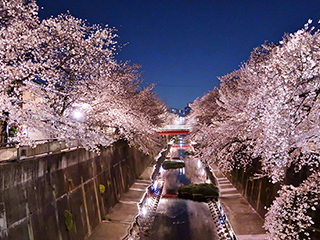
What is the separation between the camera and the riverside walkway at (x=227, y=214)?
1550cm

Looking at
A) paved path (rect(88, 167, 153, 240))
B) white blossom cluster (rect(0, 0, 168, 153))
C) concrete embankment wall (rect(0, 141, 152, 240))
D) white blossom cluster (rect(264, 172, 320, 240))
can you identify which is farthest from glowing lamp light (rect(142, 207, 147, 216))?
white blossom cluster (rect(264, 172, 320, 240))

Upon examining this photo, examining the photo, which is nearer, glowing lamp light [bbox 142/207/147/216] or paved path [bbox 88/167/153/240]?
paved path [bbox 88/167/153/240]

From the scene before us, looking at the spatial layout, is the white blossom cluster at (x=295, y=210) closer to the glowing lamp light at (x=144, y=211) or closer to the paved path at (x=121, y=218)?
the paved path at (x=121, y=218)

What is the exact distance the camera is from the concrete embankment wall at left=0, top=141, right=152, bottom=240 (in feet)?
31.0

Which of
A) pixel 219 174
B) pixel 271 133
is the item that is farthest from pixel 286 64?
pixel 219 174

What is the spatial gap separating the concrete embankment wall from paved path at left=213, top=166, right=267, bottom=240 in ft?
30.7

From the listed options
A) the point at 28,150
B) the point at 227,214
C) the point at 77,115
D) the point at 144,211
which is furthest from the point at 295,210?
the point at 144,211

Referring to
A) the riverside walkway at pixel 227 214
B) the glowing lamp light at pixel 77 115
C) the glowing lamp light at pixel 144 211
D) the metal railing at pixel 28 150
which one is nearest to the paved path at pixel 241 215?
the riverside walkway at pixel 227 214

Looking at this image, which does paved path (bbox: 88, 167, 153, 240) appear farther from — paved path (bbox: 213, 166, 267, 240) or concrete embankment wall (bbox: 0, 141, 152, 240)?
paved path (bbox: 213, 166, 267, 240)

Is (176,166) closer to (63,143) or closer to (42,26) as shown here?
(63,143)

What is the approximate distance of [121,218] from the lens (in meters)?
18.6

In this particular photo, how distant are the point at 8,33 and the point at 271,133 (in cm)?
1244

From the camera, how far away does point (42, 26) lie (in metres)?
13.1

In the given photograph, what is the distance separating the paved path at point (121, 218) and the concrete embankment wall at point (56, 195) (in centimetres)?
51
